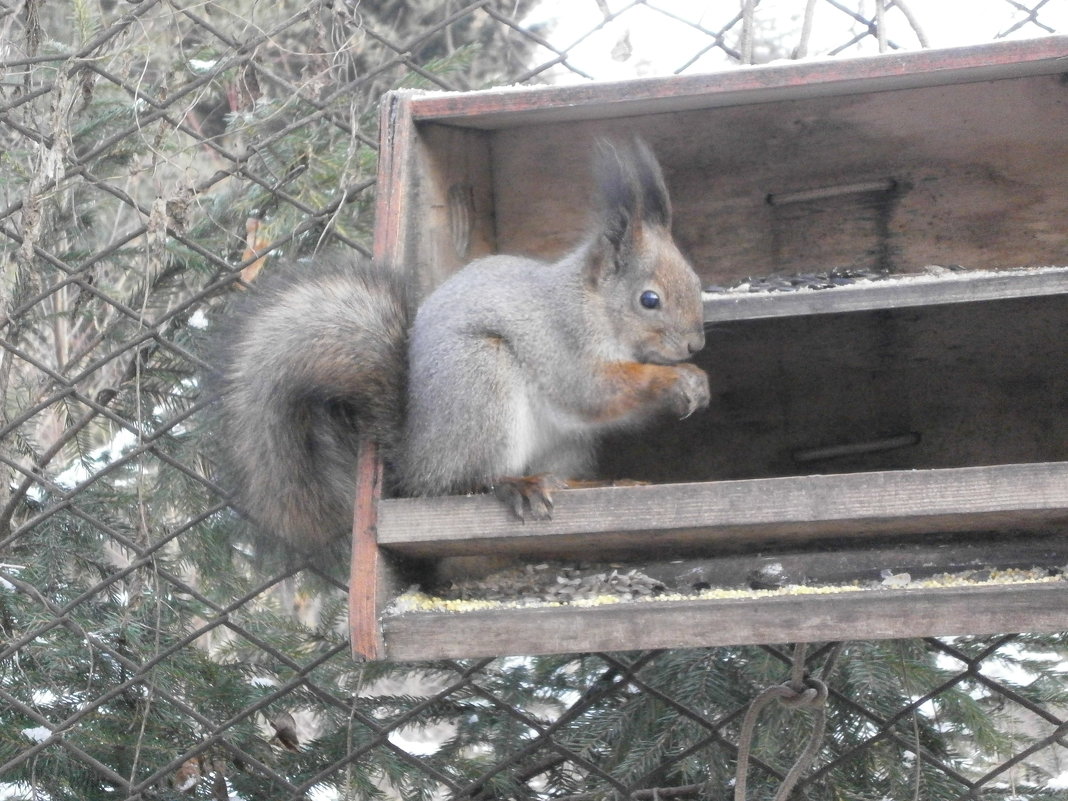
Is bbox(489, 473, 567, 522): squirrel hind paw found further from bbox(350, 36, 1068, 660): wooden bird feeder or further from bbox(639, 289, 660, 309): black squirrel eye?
bbox(639, 289, 660, 309): black squirrel eye

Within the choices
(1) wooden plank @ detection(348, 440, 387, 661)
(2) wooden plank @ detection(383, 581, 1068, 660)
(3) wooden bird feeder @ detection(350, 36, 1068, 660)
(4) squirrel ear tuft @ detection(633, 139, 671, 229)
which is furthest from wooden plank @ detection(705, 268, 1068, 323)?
(1) wooden plank @ detection(348, 440, 387, 661)

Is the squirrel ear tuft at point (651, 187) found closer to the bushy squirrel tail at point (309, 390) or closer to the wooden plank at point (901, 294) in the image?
the wooden plank at point (901, 294)

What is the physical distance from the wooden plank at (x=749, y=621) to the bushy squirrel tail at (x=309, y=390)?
21 cm

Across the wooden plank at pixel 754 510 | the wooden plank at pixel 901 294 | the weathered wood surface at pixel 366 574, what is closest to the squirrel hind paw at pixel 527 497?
the wooden plank at pixel 754 510

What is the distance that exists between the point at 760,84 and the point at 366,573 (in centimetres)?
55

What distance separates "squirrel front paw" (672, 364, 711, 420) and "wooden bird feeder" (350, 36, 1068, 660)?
0.23 feet

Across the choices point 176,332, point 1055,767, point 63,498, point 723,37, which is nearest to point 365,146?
point 176,332

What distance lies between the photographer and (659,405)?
113 centimetres

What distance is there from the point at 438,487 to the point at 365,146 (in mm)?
598

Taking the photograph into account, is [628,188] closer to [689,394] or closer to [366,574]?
[689,394]

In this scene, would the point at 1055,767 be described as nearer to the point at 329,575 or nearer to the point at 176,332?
the point at 329,575

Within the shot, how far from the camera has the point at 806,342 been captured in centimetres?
136

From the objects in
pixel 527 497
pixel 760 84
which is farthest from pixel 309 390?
pixel 760 84

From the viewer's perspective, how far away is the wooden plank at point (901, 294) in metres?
1.00
